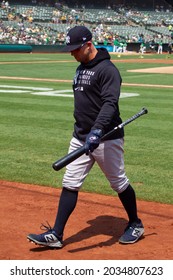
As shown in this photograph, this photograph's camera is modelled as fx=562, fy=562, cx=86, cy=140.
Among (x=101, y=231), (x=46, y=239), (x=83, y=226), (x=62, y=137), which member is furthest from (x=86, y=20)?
(x=46, y=239)

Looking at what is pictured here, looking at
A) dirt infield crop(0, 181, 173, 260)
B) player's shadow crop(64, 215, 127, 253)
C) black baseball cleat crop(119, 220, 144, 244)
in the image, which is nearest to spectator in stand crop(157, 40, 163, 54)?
dirt infield crop(0, 181, 173, 260)

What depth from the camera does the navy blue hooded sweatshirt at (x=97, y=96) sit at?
5266 millimetres

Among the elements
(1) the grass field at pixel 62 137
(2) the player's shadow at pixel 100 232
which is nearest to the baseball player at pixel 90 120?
(2) the player's shadow at pixel 100 232

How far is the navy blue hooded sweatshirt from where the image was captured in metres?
5.27

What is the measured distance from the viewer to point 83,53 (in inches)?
211

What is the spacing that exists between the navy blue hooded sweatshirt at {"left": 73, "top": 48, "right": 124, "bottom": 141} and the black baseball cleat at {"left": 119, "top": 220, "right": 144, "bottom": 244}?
988 mm

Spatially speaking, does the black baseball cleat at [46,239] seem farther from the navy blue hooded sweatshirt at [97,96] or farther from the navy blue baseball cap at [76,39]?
the navy blue baseball cap at [76,39]

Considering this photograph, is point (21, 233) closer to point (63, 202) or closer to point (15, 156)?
point (63, 202)

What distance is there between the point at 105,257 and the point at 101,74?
1.71m

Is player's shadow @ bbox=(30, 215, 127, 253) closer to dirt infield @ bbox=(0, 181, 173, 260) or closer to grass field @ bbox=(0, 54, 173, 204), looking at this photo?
dirt infield @ bbox=(0, 181, 173, 260)

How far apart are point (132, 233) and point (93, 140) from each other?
1.20 meters

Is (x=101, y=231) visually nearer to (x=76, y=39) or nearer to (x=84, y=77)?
(x=84, y=77)

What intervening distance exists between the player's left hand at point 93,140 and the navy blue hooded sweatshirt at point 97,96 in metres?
0.07

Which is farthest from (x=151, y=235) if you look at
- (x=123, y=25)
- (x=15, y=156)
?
(x=123, y=25)
